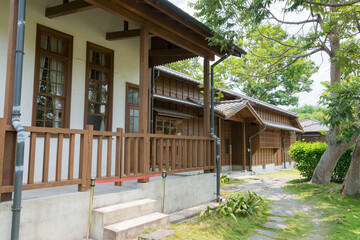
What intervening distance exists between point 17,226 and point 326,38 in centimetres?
1001

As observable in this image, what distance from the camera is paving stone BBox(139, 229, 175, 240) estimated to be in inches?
152

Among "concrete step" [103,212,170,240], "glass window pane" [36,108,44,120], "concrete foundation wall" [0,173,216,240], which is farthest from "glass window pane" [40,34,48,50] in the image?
"concrete step" [103,212,170,240]

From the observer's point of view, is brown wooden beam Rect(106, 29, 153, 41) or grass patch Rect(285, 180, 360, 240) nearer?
grass patch Rect(285, 180, 360, 240)

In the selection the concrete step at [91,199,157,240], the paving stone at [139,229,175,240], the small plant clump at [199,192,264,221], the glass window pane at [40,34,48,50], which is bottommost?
the small plant clump at [199,192,264,221]

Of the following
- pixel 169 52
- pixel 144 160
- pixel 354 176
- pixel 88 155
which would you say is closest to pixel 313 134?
pixel 354 176

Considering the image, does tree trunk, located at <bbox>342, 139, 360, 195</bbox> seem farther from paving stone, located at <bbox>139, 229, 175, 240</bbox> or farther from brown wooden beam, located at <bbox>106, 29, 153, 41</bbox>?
brown wooden beam, located at <bbox>106, 29, 153, 41</bbox>

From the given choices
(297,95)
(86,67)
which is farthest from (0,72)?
(297,95)

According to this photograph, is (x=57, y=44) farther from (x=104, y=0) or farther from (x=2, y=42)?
(x=104, y=0)

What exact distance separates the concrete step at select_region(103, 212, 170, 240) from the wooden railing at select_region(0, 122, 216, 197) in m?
0.76

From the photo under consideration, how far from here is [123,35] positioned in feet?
20.3

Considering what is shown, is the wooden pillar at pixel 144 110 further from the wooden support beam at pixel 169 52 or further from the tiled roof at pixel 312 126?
the tiled roof at pixel 312 126

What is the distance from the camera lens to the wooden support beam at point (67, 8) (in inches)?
192

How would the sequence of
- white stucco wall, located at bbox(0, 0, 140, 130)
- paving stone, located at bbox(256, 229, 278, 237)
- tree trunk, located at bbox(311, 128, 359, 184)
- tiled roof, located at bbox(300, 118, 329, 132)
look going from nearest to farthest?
1. paving stone, located at bbox(256, 229, 278, 237)
2. white stucco wall, located at bbox(0, 0, 140, 130)
3. tree trunk, located at bbox(311, 128, 359, 184)
4. tiled roof, located at bbox(300, 118, 329, 132)

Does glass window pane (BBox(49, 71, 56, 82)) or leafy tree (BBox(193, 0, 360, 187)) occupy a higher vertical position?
leafy tree (BBox(193, 0, 360, 187))
